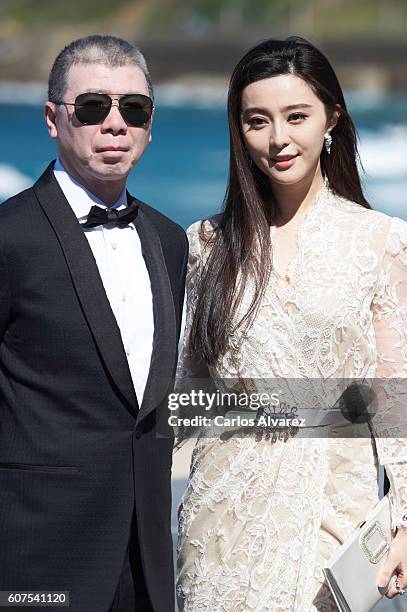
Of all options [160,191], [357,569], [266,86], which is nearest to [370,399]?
[357,569]

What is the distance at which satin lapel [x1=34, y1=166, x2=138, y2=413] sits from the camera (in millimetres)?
2111

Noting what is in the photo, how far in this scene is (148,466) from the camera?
219 cm

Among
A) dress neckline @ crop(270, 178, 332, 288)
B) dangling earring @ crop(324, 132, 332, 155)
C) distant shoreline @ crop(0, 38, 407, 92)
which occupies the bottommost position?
dress neckline @ crop(270, 178, 332, 288)

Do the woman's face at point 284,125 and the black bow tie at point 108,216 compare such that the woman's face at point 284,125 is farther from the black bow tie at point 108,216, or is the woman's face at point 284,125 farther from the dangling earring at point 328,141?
the black bow tie at point 108,216

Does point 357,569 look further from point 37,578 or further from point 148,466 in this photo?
point 37,578

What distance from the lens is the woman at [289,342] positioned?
2344 millimetres

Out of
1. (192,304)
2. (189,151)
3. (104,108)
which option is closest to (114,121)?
(104,108)

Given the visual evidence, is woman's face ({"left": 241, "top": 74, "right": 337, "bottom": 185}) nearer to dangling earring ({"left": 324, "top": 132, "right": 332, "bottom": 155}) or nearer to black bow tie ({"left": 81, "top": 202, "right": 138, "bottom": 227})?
dangling earring ({"left": 324, "top": 132, "right": 332, "bottom": 155})

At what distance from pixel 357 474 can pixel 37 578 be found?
667 mm

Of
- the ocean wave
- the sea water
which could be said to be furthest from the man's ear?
the ocean wave

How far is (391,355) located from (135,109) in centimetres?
71

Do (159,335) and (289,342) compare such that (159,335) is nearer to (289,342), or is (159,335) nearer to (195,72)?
(289,342)

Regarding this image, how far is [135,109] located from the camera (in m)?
2.20

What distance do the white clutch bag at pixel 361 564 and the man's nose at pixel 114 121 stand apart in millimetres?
878
